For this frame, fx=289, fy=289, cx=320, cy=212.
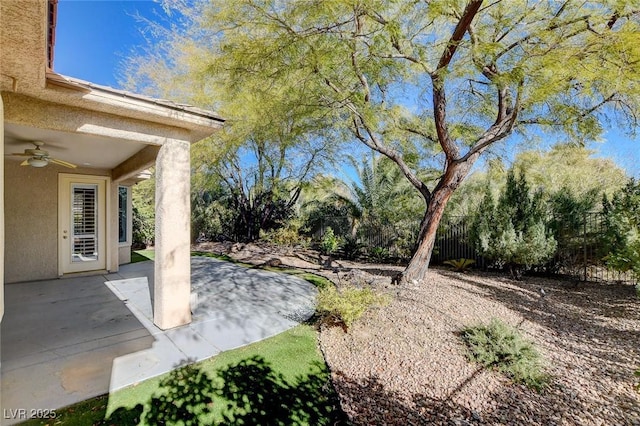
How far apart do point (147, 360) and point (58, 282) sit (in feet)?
19.4

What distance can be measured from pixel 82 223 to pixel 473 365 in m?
10.7

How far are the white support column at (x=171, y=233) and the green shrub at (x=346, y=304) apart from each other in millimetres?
2514

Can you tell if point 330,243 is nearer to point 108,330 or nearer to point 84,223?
point 84,223

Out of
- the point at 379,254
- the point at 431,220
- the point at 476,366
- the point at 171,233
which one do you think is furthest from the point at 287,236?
the point at 476,366

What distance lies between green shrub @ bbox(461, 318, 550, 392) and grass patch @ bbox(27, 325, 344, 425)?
99.1 inches

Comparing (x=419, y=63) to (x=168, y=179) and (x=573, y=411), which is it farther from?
(x=573, y=411)

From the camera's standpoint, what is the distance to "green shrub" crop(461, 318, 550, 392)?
13.4 ft

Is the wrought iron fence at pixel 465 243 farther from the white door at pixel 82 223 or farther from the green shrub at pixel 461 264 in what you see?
the white door at pixel 82 223

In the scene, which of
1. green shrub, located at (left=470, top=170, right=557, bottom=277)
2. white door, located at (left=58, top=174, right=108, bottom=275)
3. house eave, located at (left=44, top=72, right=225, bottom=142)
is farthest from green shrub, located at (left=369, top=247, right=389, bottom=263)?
white door, located at (left=58, top=174, right=108, bottom=275)

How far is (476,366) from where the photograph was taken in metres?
4.35

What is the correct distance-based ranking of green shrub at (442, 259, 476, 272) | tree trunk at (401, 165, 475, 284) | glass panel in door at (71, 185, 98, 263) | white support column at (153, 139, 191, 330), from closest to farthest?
white support column at (153, 139, 191, 330) < tree trunk at (401, 165, 475, 284) < glass panel in door at (71, 185, 98, 263) < green shrub at (442, 259, 476, 272)

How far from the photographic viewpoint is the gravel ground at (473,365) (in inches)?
138

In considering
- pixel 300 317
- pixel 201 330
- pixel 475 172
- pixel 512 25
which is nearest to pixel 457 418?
pixel 300 317

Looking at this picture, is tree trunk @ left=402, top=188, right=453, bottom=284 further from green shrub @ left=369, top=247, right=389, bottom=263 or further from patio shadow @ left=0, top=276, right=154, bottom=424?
patio shadow @ left=0, top=276, right=154, bottom=424
